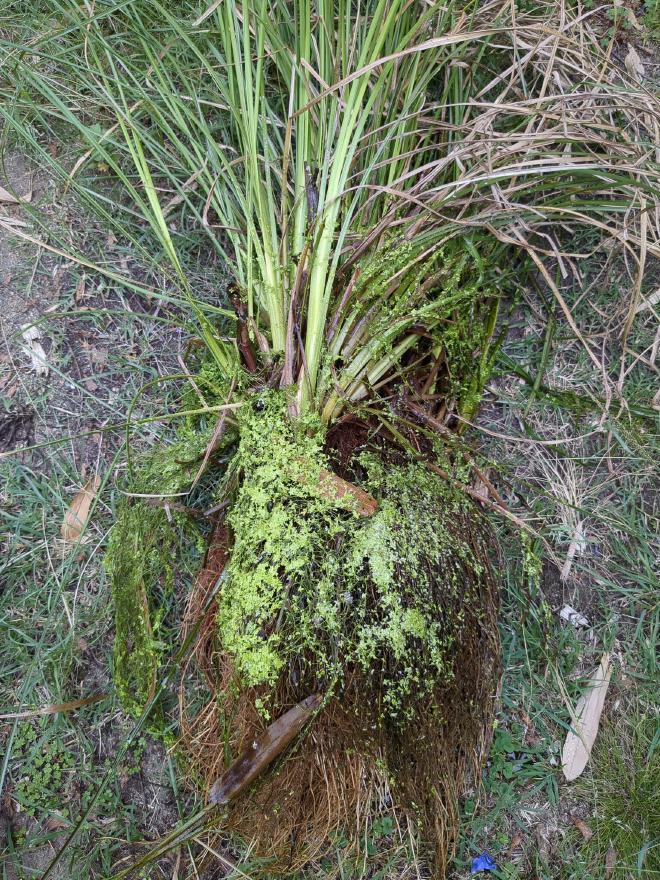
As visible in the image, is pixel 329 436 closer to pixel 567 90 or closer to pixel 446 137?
pixel 446 137

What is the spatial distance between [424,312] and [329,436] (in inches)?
12.2

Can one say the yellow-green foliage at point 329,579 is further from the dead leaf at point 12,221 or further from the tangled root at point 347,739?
the dead leaf at point 12,221

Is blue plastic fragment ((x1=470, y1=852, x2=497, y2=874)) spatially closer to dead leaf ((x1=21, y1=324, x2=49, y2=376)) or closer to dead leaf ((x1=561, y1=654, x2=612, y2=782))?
dead leaf ((x1=561, y1=654, x2=612, y2=782))

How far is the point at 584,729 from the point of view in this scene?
149 centimetres

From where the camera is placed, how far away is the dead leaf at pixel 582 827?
1.47 meters

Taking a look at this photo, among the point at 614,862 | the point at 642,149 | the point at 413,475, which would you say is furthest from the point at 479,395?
the point at 614,862

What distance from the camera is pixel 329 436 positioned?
128 centimetres

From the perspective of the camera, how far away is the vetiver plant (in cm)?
115

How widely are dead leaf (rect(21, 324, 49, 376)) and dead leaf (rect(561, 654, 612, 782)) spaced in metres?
1.53

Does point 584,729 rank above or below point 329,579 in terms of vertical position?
below

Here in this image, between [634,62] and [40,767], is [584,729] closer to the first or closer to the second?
→ [40,767]

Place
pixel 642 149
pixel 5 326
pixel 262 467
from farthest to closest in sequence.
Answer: pixel 5 326 → pixel 642 149 → pixel 262 467

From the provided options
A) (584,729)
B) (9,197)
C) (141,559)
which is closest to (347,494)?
(141,559)

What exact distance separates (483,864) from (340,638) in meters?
0.74
